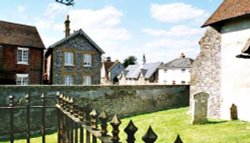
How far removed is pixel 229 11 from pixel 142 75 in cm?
4359

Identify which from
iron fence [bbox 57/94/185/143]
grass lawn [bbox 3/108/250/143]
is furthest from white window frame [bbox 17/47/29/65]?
iron fence [bbox 57/94/185/143]

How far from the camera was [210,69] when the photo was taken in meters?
18.8

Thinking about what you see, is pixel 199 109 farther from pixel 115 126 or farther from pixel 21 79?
pixel 21 79

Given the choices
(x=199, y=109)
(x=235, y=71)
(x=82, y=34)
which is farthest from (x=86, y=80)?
(x=235, y=71)

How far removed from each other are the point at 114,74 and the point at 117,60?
385cm

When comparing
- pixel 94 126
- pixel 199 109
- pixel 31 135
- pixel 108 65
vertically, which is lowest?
pixel 31 135

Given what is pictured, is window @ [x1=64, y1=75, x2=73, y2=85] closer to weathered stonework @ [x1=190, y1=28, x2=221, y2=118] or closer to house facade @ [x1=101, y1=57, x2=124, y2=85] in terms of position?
weathered stonework @ [x1=190, y1=28, x2=221, y2=118]

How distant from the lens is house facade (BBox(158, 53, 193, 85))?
195 feet

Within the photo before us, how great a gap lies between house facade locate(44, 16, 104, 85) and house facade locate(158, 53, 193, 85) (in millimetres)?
28326

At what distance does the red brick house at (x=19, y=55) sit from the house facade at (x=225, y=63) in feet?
58.2

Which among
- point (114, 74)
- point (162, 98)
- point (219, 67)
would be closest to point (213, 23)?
point (219, 67)

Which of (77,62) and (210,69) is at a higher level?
(77,62)

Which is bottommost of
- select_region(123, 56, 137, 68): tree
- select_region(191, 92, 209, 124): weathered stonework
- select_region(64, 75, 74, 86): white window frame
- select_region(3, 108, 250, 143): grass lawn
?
select_region(3, 108, 250, 143): grass lawn

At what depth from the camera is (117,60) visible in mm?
71500
